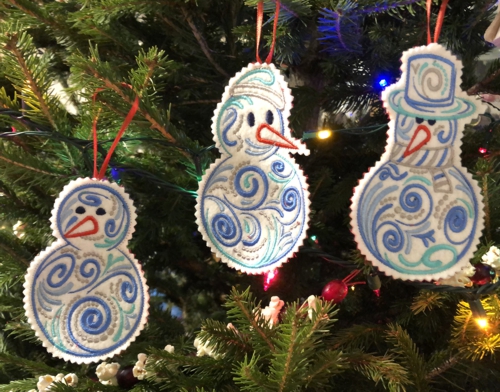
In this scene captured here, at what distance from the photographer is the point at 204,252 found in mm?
863

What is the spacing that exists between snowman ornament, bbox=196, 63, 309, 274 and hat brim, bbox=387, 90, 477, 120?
4.1 inches

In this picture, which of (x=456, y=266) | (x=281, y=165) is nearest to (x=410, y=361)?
(x=456, y=266)

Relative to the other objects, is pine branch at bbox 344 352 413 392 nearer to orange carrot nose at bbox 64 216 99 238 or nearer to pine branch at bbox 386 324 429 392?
pine branch at bbox 386 324 429 392

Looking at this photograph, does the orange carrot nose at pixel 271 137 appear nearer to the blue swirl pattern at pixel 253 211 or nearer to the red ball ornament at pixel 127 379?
the blue swirl pattern at pixel 253 211

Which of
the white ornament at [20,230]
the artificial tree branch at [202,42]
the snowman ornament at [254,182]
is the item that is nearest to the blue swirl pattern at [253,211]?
the snowman ornament at [254,182]

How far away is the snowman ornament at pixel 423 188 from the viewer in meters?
0.51

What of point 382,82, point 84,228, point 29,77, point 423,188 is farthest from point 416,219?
point 29,77

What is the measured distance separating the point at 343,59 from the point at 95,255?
41 cm

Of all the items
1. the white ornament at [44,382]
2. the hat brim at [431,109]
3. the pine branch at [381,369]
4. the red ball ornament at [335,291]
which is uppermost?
the hat brim at [431,109]

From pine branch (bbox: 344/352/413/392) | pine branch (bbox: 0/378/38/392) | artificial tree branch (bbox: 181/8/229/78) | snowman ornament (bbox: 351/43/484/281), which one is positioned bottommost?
pine branch (bbox: 0/378/38/392)

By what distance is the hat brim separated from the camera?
0.51m

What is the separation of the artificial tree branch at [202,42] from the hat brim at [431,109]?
1.00 ft

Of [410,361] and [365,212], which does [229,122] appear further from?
[410,361]

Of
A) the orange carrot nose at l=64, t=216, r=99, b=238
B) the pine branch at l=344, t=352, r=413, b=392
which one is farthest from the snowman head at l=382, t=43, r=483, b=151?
the orange carrot nose at l=64, t=216, r=99, b=238
